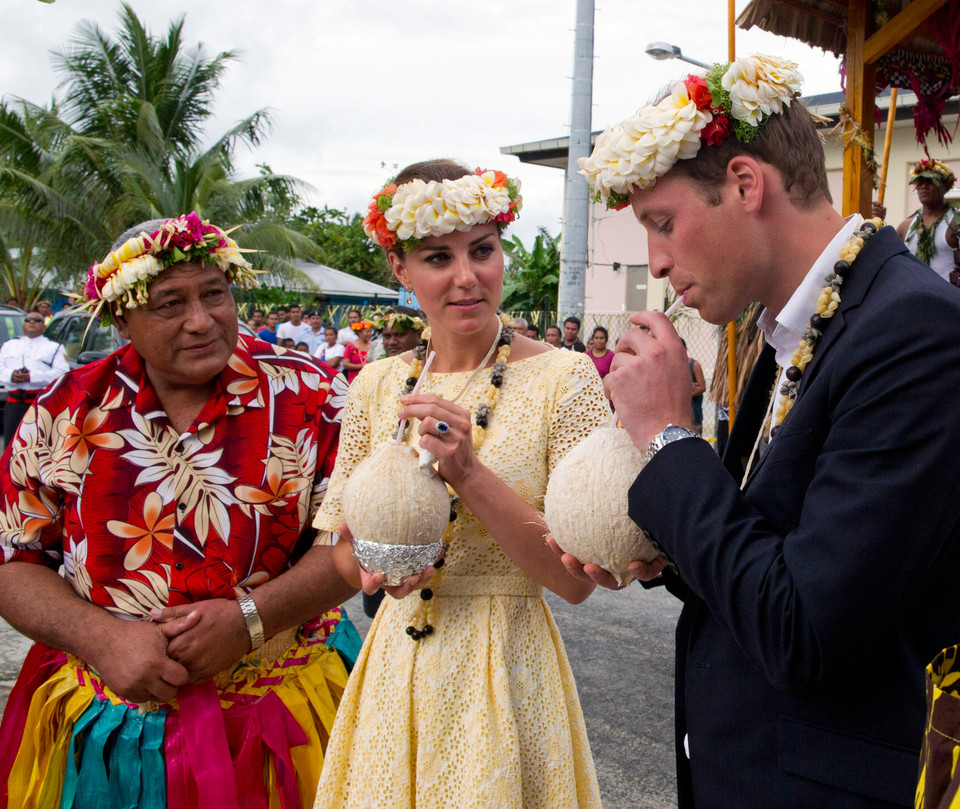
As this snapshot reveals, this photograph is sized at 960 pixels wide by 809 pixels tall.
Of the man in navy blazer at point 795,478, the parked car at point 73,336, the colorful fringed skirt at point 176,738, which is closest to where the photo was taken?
the man in navy blazer at point 795,478

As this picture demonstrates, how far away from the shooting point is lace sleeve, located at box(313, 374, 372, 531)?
215 cm

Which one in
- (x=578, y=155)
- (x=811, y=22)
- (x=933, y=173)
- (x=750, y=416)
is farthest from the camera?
(x=578, y=155)

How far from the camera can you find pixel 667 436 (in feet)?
4.33

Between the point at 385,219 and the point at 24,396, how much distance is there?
366 inches

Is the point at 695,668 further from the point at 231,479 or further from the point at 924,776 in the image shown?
the point at 231,479

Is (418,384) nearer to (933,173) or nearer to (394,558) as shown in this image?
(394,558)

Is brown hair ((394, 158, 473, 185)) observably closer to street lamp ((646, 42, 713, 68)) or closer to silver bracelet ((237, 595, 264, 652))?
silver bracelet ((237, 595, 264, 652))

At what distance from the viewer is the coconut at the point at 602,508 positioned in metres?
1.38

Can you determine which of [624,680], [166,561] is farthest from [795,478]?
[624,680]

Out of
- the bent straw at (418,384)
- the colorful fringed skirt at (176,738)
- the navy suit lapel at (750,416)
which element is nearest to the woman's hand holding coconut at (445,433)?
the bent straw at (418,384)

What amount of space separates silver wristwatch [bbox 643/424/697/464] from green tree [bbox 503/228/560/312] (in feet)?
64.2

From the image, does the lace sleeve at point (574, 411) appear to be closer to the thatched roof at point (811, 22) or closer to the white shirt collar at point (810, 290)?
the white shirt collar at point (810, 290)

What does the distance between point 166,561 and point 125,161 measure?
737 inches

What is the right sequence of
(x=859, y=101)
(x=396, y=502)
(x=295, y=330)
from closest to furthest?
1. (x=396, y=502)
2. (x=859, y=101)
3. (x=295, y=330)
